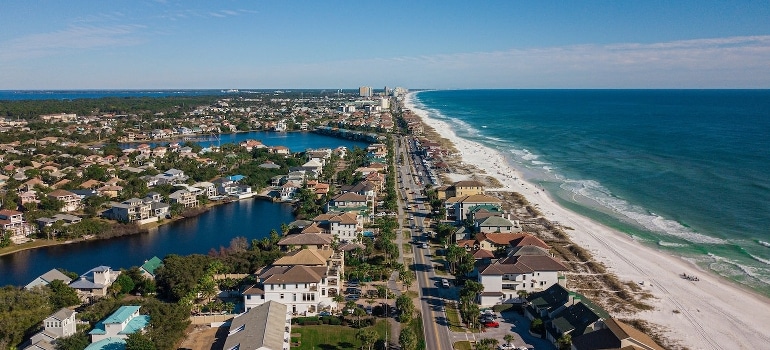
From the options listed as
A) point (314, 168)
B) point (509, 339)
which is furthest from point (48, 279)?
point (314, 168)

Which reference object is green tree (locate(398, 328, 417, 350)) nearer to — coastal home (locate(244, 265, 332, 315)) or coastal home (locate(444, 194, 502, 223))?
coastal home (locate(244, 265, 332, 315))

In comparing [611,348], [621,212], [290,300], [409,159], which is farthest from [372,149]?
[611,348]

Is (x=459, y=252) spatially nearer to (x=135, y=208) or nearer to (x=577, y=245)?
(x=577, y=245)

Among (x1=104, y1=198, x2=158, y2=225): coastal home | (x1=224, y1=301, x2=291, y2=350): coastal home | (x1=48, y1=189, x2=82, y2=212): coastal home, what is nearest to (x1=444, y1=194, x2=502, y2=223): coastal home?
(x1=224, y1=301, x2=291, y2=350): coastal home

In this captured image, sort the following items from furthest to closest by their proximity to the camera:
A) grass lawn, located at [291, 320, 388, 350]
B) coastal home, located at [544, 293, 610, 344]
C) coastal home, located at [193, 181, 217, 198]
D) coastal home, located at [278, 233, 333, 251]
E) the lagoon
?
coastal home, located at [193, 181, 217, 198], the lagoon, coastal home, located at [278, 233, 333, 251], grass lawn, located at [291, 320, 388, 350], coastal home, located at [544, 293, 610, 344]

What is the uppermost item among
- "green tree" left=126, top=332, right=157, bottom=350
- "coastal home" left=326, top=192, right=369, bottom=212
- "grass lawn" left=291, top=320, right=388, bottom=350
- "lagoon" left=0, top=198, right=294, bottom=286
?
"coastal home" left=326, top=192, right=369, bottom=212

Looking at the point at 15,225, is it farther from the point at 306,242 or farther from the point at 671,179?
the point at 671,179

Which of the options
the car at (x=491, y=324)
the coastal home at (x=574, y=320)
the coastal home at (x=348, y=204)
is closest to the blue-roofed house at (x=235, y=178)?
the coastal home at (x=348, y=204)
